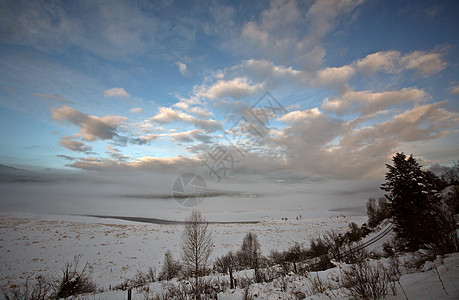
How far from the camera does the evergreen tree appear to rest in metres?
21.2

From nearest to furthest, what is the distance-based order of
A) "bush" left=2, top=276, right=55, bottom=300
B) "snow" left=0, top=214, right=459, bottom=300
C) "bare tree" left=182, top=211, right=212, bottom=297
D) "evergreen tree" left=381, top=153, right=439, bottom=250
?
"snow" left=0, top=214, right=459, bottom=300, "bush" left=2, top=276, right=55, bottom=300, "evergreen tree" left=381, top=153, right=439, bottom=250, "bare tree" left=182, top=211, right=212, bottom=297

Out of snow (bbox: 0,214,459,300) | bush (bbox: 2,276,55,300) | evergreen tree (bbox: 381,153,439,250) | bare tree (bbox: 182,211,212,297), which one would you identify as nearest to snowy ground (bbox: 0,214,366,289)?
snow (bbox: 0,214,459,300)

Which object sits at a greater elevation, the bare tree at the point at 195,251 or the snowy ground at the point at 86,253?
the bare tree at the point at 195,251

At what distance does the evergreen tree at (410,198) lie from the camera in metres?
21.2

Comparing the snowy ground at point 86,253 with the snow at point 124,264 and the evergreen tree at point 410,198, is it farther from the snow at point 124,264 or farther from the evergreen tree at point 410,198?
the evergreen tree at point 410,198

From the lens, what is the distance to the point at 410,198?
22500mm

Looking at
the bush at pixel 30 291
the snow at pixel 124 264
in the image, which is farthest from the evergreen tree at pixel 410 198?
the bush at pixel 30 291

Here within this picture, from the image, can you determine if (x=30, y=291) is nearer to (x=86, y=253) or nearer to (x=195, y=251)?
(x=86, y=253)

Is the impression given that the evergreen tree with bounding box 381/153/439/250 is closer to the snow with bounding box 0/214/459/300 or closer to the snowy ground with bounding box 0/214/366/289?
the snow with bounding box 0/214/459/300

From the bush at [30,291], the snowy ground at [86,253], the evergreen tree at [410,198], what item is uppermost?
the evergreen tree at [410,198]

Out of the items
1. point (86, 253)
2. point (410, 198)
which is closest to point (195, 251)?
point (86, 253)

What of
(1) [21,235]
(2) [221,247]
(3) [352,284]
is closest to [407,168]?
(3) [352,284]

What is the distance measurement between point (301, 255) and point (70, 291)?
3065 centimetres

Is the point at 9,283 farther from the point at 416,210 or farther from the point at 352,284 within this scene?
the point at 416,210
